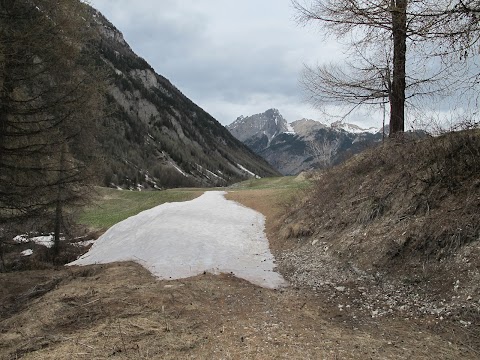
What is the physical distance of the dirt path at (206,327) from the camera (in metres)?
5.14

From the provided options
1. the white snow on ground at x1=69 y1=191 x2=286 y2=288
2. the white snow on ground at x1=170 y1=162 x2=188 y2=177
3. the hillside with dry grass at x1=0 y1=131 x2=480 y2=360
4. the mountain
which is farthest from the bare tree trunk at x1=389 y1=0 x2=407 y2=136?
the white snow on ground at x1=170 y1=162 x2=188 y2=177

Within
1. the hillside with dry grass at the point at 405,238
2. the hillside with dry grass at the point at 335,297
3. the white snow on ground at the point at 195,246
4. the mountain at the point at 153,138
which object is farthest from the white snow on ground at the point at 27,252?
the mountain at the point at 153,138

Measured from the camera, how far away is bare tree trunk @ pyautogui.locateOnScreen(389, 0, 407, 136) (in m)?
5.99

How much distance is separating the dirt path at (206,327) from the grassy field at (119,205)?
43.0 ft

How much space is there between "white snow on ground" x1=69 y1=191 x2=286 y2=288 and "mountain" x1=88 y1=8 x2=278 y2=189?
95.2 metres

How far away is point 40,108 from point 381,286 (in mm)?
9927

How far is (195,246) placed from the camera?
11.5m

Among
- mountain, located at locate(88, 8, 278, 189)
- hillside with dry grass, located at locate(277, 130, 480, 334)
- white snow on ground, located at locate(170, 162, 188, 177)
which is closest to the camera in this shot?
hillside with dry grass, located at locate(277, 130, 480, 334)

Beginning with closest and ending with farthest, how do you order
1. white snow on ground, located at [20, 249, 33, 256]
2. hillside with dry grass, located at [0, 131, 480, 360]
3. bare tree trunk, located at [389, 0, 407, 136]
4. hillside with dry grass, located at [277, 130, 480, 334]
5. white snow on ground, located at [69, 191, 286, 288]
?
hillside with dry grass, located at [0, 131, 480, 360] → bare tree trunk, located at [389, 0, 407, 136] → hillside with dry grass, located at [277, 130, 480, 334] → white snow on ground, located at [69, 191, 286, 288] → white snow on ground, located at [20, 249, 33, 256]

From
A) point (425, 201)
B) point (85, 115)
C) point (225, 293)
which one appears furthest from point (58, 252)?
point (425, 201)

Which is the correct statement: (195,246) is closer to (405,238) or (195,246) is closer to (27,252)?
(405,238)

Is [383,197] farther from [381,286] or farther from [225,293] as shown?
[225,293]

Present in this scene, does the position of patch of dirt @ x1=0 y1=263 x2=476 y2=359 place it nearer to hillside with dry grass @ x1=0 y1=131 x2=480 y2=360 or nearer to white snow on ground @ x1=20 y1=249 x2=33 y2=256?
hillside with dry grass @ x1=0 y1=131 x2=480 y2=360

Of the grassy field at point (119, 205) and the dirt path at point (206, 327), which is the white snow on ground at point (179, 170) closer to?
the grassy field at point (119, 205)
